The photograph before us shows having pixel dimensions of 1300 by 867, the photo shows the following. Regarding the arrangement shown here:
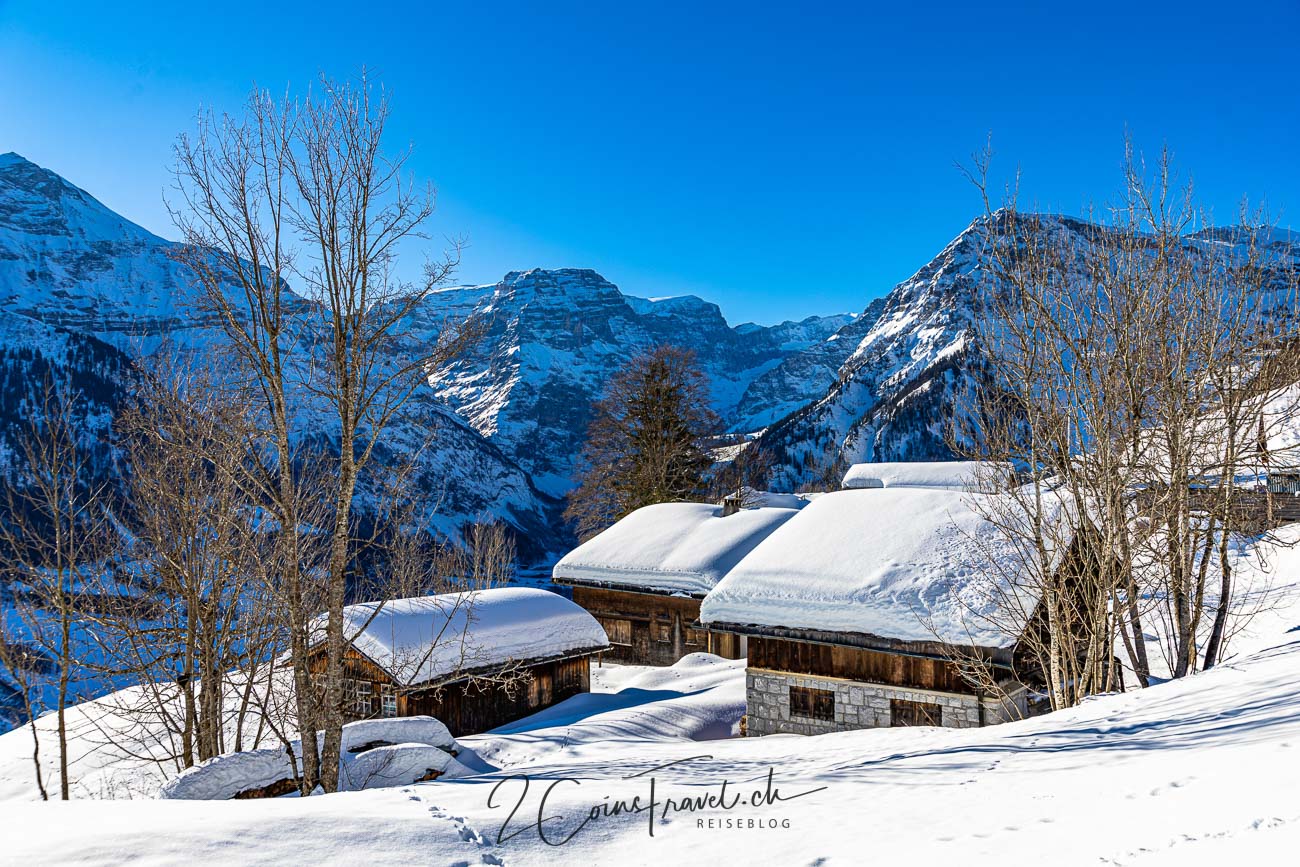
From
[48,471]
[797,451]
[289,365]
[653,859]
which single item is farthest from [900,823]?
[797,451]

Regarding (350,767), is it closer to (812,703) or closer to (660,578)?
(812,703)

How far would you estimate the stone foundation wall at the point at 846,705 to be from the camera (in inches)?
504

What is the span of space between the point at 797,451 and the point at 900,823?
119 meters

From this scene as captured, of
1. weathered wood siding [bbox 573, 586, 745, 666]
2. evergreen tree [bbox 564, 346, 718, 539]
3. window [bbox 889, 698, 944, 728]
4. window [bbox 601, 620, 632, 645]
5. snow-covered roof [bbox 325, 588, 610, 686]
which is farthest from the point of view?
evergreen tree [bbox 564, 346, 718, 539]

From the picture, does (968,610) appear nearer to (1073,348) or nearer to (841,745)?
(841,745)

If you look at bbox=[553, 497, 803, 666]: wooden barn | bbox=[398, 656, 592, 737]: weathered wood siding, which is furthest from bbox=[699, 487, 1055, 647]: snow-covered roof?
bbox=[553, 497, 803, 666]: wooden barn

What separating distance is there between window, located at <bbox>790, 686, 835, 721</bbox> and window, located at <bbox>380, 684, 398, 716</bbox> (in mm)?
8759

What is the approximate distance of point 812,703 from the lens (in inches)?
559

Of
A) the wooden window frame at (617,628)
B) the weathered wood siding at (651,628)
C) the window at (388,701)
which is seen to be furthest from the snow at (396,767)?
the wooden window frame at (617,628)

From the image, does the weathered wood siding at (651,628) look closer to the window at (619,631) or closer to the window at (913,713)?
the window at (619,631)

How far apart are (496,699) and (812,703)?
7.88 meters

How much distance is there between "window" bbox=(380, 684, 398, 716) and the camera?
16531 millimetres

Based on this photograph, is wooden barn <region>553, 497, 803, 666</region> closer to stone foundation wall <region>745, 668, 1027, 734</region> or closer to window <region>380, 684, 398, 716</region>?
stone foundation wall <region>745, 668, 1027, 734</region>

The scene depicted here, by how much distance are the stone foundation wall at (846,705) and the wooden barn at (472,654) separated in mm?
5069
